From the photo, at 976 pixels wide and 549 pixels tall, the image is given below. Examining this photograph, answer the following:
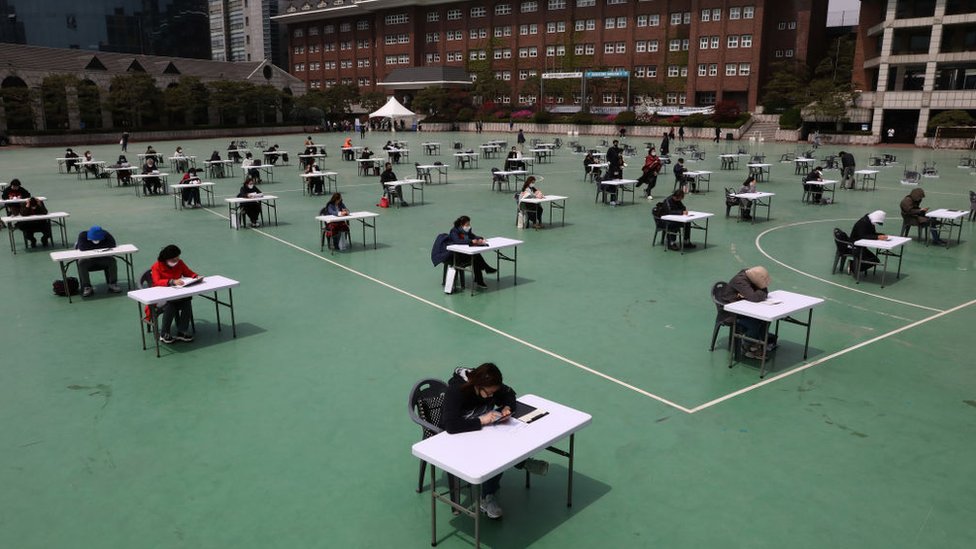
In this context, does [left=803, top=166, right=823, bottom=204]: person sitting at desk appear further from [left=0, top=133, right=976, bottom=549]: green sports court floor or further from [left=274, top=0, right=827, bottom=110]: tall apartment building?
[left=274, top=0, right=827, bottom=110]: tall apartment building

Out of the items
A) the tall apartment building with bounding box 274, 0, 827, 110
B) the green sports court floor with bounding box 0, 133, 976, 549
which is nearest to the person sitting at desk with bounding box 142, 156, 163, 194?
the green sports court floor with bounding box 0, 133, 976, 549

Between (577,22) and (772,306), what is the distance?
8787 cm

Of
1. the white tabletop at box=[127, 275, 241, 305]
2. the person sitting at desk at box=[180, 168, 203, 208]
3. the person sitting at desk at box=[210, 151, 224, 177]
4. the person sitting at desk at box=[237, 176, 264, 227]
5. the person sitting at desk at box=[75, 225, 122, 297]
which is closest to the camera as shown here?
the white tabletop at box=[127, 275, 241, 305]

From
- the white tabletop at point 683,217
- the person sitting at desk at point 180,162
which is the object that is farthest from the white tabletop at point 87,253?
the person sitting at desk at point 180,162

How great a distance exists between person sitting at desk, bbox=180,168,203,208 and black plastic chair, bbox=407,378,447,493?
20.1 metres

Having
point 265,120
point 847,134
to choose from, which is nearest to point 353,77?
point 265,120

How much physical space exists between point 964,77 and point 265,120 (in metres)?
72.2

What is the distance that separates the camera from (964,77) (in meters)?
57.0

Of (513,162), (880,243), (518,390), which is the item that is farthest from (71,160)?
(880,243)

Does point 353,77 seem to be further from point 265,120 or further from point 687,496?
point 687,496

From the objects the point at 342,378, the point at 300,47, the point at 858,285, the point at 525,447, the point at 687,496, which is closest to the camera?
the point at 525,447

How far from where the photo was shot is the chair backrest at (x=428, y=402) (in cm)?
638

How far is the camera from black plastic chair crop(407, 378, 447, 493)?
6.39 m

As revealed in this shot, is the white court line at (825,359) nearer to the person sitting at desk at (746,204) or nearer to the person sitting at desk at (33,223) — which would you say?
the person sitting at desk at (746,204)
